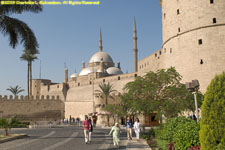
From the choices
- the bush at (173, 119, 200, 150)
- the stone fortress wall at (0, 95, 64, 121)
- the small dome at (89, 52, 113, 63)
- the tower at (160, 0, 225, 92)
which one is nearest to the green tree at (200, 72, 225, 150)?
the bush at (173, 119, 200, 150)

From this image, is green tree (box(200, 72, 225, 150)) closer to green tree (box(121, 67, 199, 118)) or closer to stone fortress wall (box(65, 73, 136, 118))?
green tree (box(121, 67, 199, 118))

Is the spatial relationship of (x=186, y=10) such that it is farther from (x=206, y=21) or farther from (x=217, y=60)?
(x=217, y=60)

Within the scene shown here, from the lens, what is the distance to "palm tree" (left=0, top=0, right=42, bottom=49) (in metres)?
16.1

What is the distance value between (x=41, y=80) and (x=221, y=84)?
227 feet

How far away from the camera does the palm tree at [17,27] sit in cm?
1609

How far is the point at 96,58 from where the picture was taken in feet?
256

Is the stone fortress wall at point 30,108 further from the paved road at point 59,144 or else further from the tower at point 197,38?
the paved road at point 59,144

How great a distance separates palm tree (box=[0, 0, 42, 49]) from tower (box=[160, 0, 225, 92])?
1798 cm

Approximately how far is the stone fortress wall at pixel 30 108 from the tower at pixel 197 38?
29.1 metres

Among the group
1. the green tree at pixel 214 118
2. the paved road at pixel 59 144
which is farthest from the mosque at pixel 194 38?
the green tree at pixel 214 118

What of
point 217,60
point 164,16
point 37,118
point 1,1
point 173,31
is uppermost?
point 164,16

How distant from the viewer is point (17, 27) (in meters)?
16.4

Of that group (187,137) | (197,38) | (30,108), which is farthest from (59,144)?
(30,108)

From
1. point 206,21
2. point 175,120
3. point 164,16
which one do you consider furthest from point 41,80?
point 175,120
